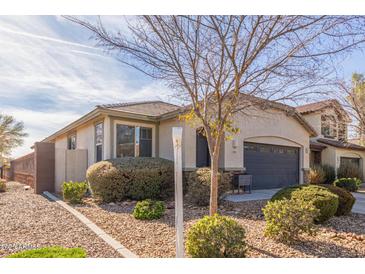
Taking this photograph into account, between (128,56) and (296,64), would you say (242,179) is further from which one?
(128,56)

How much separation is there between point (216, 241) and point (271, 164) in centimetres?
994

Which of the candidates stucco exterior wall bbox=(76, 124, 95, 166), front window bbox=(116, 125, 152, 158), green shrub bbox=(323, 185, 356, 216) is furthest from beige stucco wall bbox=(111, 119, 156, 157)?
green shrub bbox=(323, 185, 356, 216)

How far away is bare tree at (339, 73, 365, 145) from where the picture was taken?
8774 mm

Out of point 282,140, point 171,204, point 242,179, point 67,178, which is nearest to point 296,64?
point 171,204

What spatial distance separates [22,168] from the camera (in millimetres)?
18031

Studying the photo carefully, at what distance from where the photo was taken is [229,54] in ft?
16.0

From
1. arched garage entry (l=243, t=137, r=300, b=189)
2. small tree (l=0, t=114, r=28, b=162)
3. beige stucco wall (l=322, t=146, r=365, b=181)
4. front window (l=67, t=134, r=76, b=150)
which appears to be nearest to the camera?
arched garage entry (l=243, t=137, r=300, b=189)

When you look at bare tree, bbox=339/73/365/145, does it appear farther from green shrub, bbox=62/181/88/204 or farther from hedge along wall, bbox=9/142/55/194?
hedge along wall, bbox=9/142/55/194

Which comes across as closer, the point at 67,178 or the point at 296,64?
the point at 296,64

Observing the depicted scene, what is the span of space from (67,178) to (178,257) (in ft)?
32.6

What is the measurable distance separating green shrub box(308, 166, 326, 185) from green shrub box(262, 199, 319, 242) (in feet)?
36.0

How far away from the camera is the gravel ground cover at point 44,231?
4.58 metres

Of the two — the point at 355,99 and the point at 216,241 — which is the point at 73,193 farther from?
the point at 355,99

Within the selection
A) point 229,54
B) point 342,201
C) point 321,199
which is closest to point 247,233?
point 321,199
